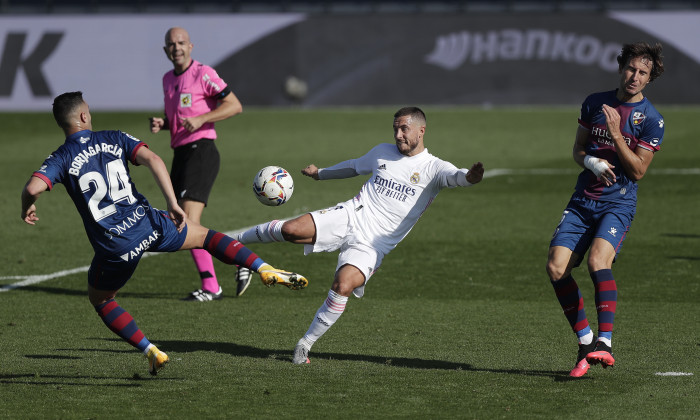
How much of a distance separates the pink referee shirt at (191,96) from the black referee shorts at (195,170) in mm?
86

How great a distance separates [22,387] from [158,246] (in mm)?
1225

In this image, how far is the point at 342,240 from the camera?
7.56m

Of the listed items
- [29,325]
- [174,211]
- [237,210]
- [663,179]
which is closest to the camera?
[174,211]

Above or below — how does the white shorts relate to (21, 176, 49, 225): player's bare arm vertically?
below

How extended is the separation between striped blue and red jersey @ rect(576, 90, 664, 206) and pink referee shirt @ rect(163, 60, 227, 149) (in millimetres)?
4275

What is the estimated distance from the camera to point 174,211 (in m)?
6.54

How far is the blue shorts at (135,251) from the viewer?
21.8 feet

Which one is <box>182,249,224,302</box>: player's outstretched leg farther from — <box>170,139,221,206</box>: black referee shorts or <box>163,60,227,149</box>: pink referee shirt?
<box>163,60,227,149</box>: pink referee shirt

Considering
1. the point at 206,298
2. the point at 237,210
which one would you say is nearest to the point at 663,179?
the point at 237,210

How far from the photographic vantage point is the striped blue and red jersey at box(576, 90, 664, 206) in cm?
686

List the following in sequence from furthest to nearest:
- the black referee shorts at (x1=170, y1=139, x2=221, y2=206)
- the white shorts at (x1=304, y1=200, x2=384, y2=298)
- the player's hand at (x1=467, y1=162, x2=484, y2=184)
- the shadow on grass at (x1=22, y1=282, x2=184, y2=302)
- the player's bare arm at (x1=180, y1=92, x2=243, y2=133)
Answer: the black referee shorts at (x1=170, y1=139, x2=221, y2=206), the shadow on grass at (x1=22, y1=282, x2=184, y2=302), the player's bare arm at (x1=180, y1=92, x2=243, y2=133), the white shorts at (x1=304, y1=200, x2=384, y2=298), the player's hand at (x1=467, y1=162, x2=484, y2=184)

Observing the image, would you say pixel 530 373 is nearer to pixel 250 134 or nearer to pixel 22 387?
pixel 22 387

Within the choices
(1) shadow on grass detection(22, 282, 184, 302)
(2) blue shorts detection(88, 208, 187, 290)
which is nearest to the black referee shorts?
(1) shadow on grass detection(22, 282, 184, 302)

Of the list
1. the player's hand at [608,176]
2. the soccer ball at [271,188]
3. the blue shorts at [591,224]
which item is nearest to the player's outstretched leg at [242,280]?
the soccer ball at [271,188]
